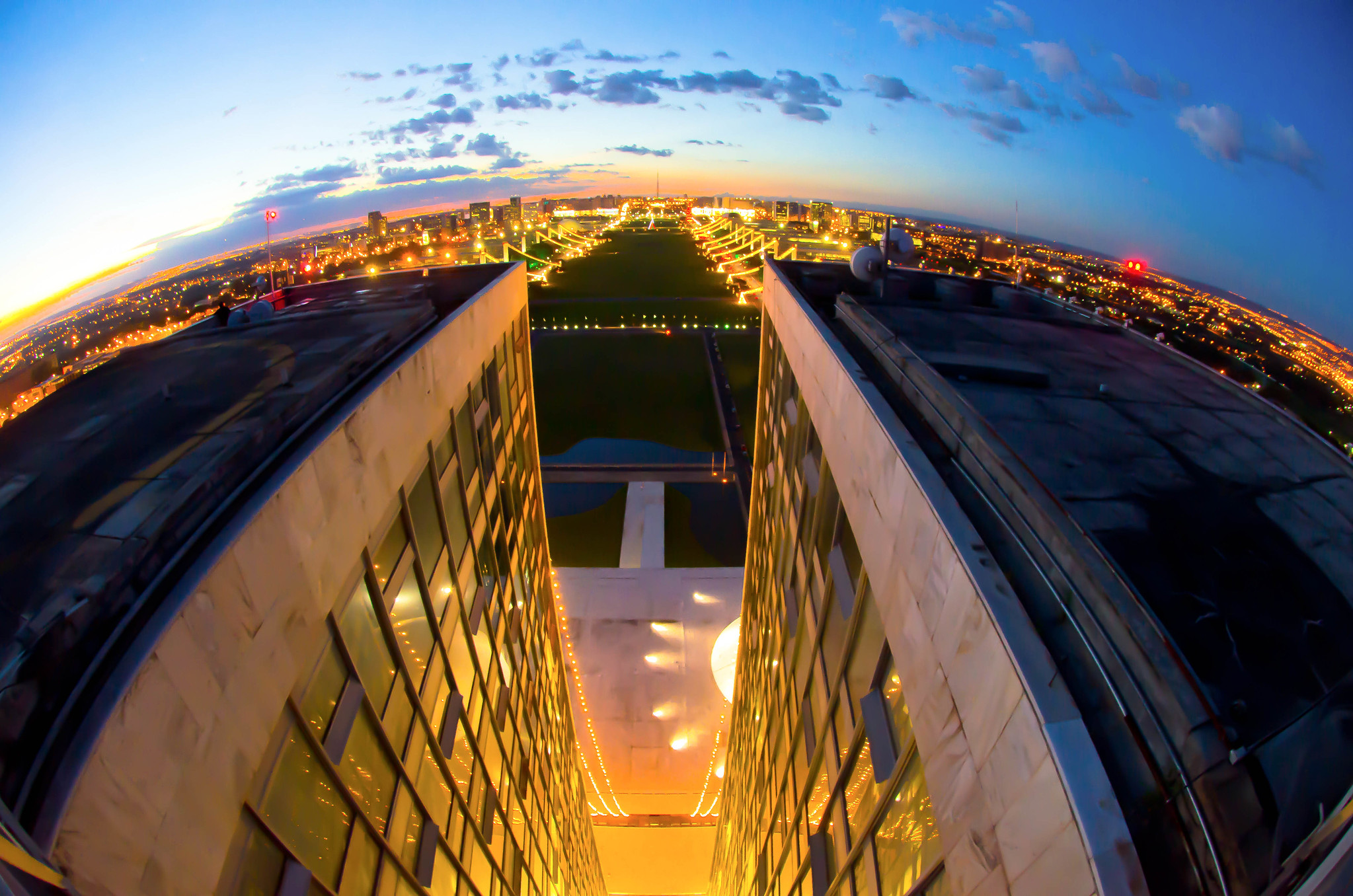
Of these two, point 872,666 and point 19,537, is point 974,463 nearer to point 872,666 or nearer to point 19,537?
point 872,666

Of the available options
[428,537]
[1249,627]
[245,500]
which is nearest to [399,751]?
[428,537]

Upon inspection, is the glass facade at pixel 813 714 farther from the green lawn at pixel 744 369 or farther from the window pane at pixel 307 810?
the green lawn at pixel 744 369

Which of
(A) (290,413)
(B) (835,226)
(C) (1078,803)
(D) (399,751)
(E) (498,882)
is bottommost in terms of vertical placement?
(E) (498,882)

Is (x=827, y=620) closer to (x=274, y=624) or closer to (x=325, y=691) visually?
(x=325, y=691)

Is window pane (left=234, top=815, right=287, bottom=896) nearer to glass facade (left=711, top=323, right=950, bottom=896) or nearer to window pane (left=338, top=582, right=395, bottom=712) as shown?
window pane (left=338, top=582, right=395, bottom=712)

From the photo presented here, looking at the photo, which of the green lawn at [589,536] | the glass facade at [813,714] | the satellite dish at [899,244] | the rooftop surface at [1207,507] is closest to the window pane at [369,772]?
the glass facade at [813,714]
